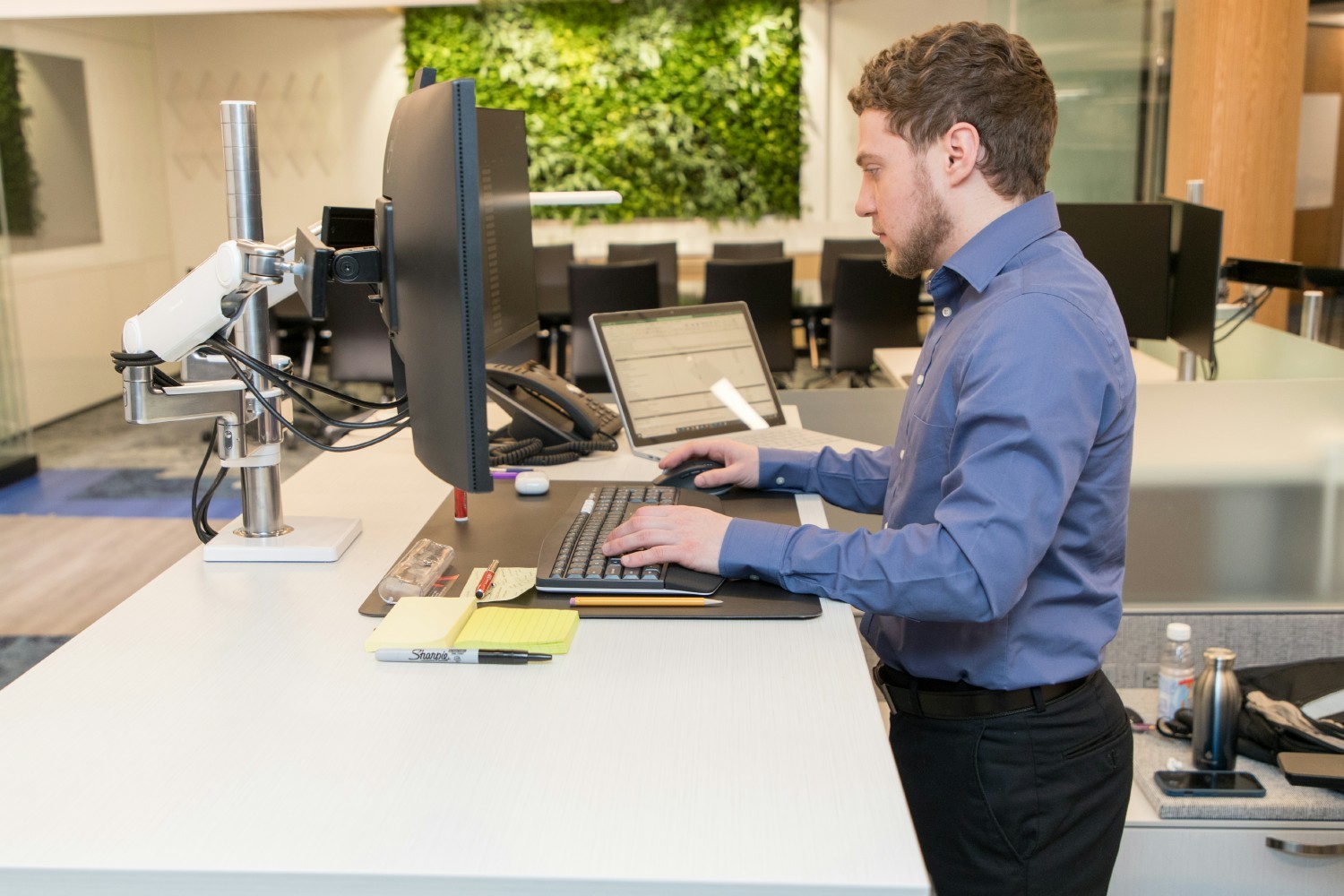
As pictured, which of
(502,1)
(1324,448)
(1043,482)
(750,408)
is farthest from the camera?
(502,1)

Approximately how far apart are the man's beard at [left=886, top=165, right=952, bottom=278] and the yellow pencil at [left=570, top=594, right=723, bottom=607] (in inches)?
17.2

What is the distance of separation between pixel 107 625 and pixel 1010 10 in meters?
5.63

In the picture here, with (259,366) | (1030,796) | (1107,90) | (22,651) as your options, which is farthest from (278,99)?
(1030,796)

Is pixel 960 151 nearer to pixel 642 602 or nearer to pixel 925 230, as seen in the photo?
pixel 925 230

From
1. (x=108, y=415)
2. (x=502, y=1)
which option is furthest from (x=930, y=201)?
(x=502, y=1)

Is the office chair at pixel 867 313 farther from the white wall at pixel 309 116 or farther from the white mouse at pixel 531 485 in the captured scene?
the white mouse at pixel 531 485

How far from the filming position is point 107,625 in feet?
4.11

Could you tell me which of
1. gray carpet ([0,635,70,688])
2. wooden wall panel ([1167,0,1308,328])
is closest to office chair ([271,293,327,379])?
gray carpet ([0,635,70,688])

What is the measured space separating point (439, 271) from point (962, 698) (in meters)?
0.74

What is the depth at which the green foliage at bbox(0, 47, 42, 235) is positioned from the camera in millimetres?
6004

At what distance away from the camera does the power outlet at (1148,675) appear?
7.41 feet

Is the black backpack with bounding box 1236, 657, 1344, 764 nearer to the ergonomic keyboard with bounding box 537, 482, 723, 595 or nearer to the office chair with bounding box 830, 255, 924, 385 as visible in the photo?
the ergonomic keyboard with bounding box 537, 482, 723, 595

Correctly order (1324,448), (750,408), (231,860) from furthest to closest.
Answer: (1324,448)
(750,408)
(231,860)

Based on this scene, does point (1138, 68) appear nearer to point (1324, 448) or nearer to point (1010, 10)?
point (1010, 10)
